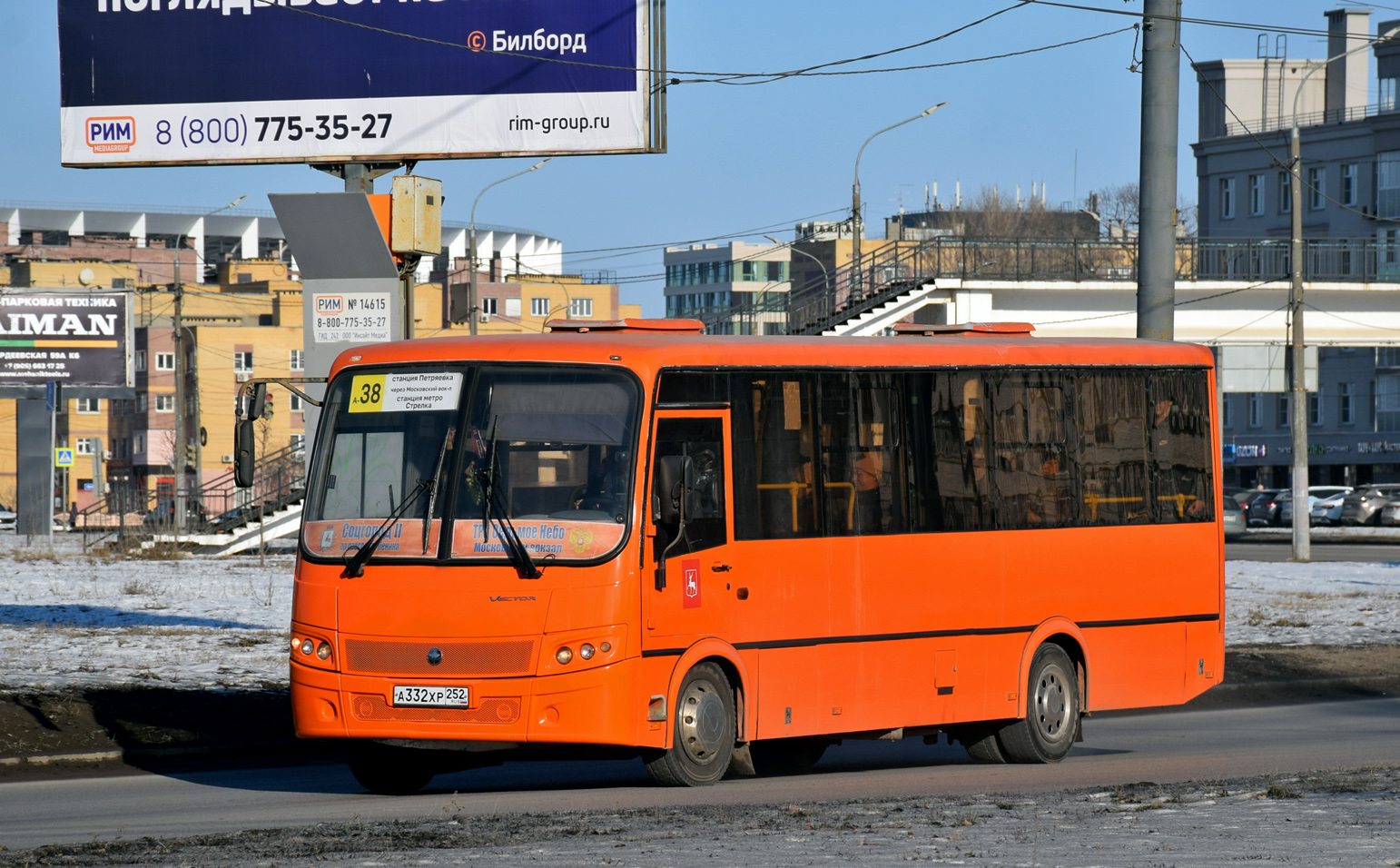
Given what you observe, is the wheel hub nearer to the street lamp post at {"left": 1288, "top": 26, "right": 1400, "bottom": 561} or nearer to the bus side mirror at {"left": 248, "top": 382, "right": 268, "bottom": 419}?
the bus side mirror at {"left": 248, "top": 382, "right": 268, "bottom": 419}

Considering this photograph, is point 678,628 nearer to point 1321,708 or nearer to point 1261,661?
point 1321,708

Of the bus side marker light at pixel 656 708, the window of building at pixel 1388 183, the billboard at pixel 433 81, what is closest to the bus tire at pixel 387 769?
the bus side marker light at pixel 656 708

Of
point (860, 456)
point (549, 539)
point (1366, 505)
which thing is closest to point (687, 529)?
point (549, 539)

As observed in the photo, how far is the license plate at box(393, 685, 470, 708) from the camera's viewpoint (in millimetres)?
10570

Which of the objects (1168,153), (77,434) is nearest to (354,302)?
(1168,153)

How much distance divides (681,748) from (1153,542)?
4.75m

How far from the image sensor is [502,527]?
1080cm

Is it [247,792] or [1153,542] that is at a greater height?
[1153,542]

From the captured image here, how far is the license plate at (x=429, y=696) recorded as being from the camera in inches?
416

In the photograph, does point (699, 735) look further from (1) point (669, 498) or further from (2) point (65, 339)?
(2) point (65, 339)

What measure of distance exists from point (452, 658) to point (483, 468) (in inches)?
44.5

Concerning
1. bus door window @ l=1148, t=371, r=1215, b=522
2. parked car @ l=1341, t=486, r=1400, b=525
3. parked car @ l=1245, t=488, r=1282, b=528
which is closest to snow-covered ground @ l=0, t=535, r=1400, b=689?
bus door window @ l=1148, t=371, r=1215, b=522

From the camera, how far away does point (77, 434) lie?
11062 centimetres

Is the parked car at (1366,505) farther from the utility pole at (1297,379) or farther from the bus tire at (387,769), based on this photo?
the bus tire at (387,769)
